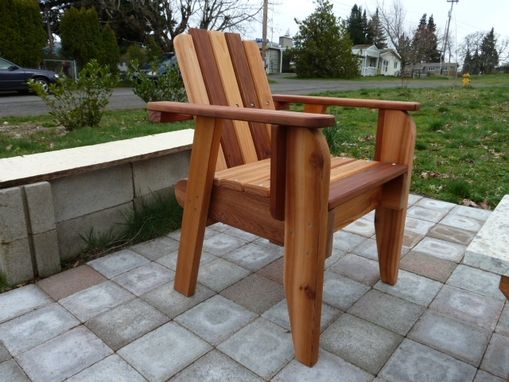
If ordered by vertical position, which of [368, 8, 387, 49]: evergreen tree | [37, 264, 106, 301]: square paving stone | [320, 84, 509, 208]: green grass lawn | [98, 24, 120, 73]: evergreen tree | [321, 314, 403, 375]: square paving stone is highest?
[368, 8, 387, 49]: evergreen tree

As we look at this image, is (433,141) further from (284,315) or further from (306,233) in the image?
(306,233)

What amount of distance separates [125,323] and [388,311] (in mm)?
1121

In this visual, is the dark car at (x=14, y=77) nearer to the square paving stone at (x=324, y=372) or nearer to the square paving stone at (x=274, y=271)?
the square paving stone at (x=274, y=271)

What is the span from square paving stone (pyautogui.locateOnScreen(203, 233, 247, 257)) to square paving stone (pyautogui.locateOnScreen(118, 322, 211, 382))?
2.46 feet

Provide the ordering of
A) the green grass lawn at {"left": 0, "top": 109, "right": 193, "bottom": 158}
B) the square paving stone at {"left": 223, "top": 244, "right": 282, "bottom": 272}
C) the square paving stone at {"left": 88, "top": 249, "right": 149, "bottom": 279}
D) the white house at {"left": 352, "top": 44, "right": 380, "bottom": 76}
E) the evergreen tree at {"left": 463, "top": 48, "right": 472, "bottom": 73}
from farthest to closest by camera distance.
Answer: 1. the evergreen tree at {"left": 463, "top": 48, "right": 472, "bottom": 73}
2. the white house at {"left": 352, "top": 44, "right": 380, "bottom": 76}
3. the green grass lawn at {"left": 0, "top": 109, "right": 193, "bottom": 158}
4. the square paving stone at {"left": 223, "top": 244, "right": 282, "bottom": 272}
5. the square paving stone at {"left": 88, "top": 249, "right": 149, "bottom": 279}

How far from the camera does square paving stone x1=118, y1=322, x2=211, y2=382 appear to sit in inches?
58.8

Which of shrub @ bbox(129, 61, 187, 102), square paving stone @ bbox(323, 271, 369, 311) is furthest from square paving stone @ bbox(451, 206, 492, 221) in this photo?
shrub @ bbox(129, 61, 187, 102)

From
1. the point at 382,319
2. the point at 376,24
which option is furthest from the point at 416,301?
the point at 376,24

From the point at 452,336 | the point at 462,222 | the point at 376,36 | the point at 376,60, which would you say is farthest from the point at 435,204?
the point at 376,36

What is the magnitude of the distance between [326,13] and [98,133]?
24.7 metres

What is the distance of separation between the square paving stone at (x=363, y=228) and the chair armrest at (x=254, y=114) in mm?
1470

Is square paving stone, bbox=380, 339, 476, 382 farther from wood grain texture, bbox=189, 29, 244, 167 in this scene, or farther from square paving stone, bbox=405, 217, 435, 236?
square paving stone, bbox=405, 217, 435, 236

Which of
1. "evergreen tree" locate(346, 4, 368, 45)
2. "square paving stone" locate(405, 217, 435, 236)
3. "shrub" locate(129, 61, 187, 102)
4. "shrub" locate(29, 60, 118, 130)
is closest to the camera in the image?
"square paving stone" locate(405, 217, 435, 236)

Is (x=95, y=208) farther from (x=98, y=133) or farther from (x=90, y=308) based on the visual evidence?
(x=98, y=133)
